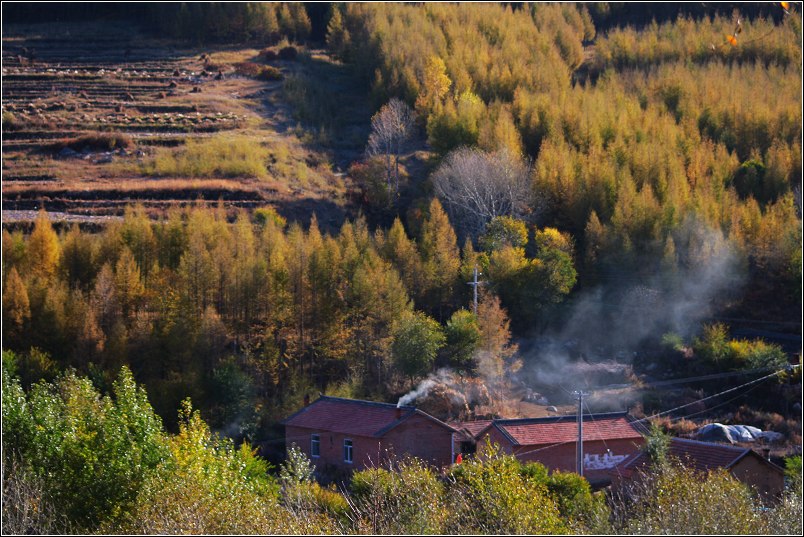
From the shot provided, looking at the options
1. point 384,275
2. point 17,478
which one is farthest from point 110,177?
point 17,478

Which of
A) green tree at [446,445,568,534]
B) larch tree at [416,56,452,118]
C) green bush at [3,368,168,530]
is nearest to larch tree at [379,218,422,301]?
larch tree at [416,56,452,118]

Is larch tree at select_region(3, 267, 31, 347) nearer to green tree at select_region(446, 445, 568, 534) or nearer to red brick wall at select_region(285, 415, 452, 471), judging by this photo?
red brick wall at select_region(285, 415, 452, 471)

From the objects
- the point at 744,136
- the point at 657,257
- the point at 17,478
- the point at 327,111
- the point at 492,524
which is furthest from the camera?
the point at 327,111

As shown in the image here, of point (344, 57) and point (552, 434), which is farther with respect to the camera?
point (344, 57)

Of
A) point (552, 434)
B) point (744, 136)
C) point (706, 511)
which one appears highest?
point (706, 511)

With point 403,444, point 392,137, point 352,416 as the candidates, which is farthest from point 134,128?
point 403,444

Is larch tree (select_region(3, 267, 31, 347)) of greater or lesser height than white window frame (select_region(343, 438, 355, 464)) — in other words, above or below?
above

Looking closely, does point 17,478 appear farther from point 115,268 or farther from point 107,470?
point 115,268
